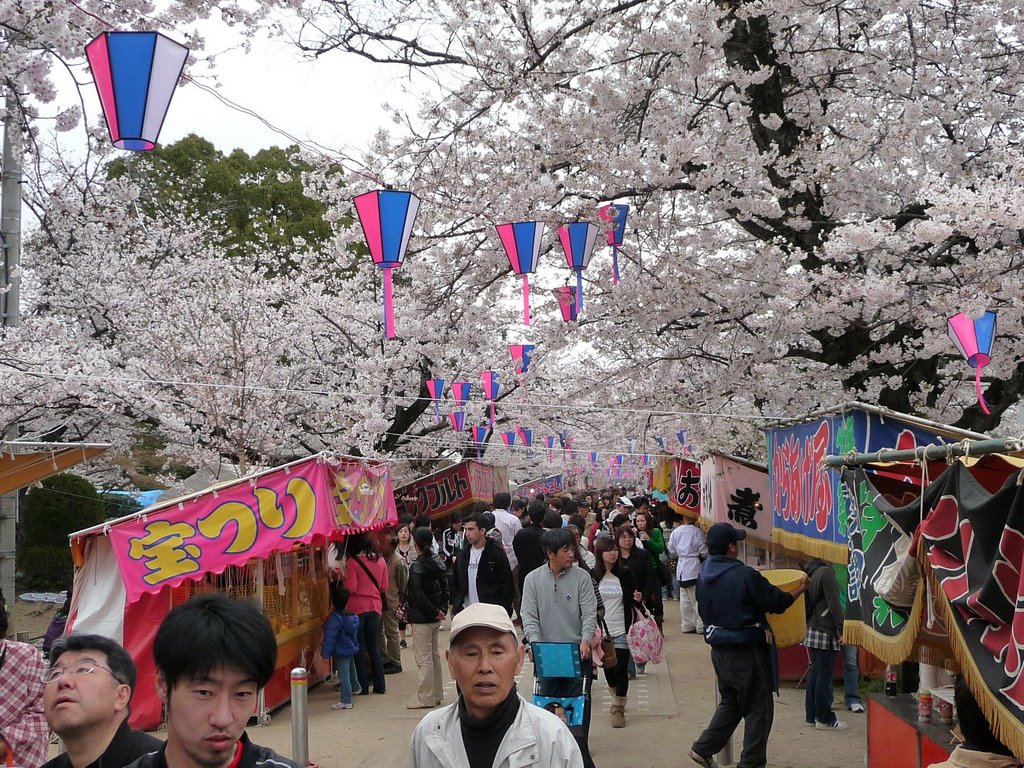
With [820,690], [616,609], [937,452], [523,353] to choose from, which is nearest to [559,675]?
[616,609]

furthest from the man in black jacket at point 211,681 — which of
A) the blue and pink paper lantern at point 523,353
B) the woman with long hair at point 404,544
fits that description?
the blue and pink paper lantern at point 523,353

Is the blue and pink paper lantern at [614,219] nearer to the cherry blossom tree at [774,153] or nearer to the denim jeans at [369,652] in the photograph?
the cherry blossom tree at [774,153]

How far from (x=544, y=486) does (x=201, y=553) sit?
55.5 meters

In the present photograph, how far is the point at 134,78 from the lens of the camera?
17.3 feet

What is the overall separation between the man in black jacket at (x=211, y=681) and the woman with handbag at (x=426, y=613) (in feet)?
26.6

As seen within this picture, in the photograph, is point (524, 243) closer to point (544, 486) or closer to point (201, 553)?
point (201, 553)

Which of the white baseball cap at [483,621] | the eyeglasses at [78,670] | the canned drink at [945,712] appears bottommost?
the canned drink at [945,712]

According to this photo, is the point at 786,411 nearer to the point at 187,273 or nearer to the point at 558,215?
the point at 558,215

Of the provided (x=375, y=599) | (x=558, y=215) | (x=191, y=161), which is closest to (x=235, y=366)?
(x=375, y=599)

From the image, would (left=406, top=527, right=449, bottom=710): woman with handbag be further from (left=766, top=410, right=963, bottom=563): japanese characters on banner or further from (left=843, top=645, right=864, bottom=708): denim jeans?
(left=843, top=645, right=864, bottom=708): denim jeans

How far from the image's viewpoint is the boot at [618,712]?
32.3ft

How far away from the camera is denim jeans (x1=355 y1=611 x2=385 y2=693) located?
11.9 m

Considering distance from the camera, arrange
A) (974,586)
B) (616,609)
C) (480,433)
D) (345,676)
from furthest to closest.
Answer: (480,433) → (345,676) → (616,609) → (974,586)

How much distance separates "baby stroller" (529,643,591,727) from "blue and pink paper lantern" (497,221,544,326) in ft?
10.0
